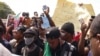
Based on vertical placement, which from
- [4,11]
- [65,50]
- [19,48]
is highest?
[65,50]

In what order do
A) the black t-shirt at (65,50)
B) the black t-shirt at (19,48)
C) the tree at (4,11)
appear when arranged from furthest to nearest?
the tree at (4,11), the black t-shirt at (19,48), the black t-shirt at (65,50)

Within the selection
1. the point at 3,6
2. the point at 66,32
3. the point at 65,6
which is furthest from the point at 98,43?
the point at 3,6

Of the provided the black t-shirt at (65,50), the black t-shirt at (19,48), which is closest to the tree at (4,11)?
the black t-shirt at (19,48)

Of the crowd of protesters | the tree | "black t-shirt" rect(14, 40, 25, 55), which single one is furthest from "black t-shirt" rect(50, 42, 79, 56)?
the tree

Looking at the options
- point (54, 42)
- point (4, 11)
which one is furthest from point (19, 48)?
point (4, 11)

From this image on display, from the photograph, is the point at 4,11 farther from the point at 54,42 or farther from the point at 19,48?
the point at 54,42

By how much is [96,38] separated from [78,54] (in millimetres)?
2615

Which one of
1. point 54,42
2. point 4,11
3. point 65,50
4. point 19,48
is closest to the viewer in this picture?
point 65,50

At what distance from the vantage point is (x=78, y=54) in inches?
192

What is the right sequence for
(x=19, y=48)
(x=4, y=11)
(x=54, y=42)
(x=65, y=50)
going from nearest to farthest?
(x=65, y=50)
(x=54, y=42)
(x=19, y=48)
(x=4, y=11)

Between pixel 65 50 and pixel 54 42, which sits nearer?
pixel 65 50

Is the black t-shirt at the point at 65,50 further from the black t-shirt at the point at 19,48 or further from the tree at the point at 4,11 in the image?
the tree at the point at 4,11

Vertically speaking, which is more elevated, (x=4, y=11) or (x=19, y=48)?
(x=19, y=48)

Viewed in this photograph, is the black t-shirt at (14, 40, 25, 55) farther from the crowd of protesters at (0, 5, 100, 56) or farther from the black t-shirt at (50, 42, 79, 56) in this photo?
the black t-shirt at (50, 42, 79, 56)
